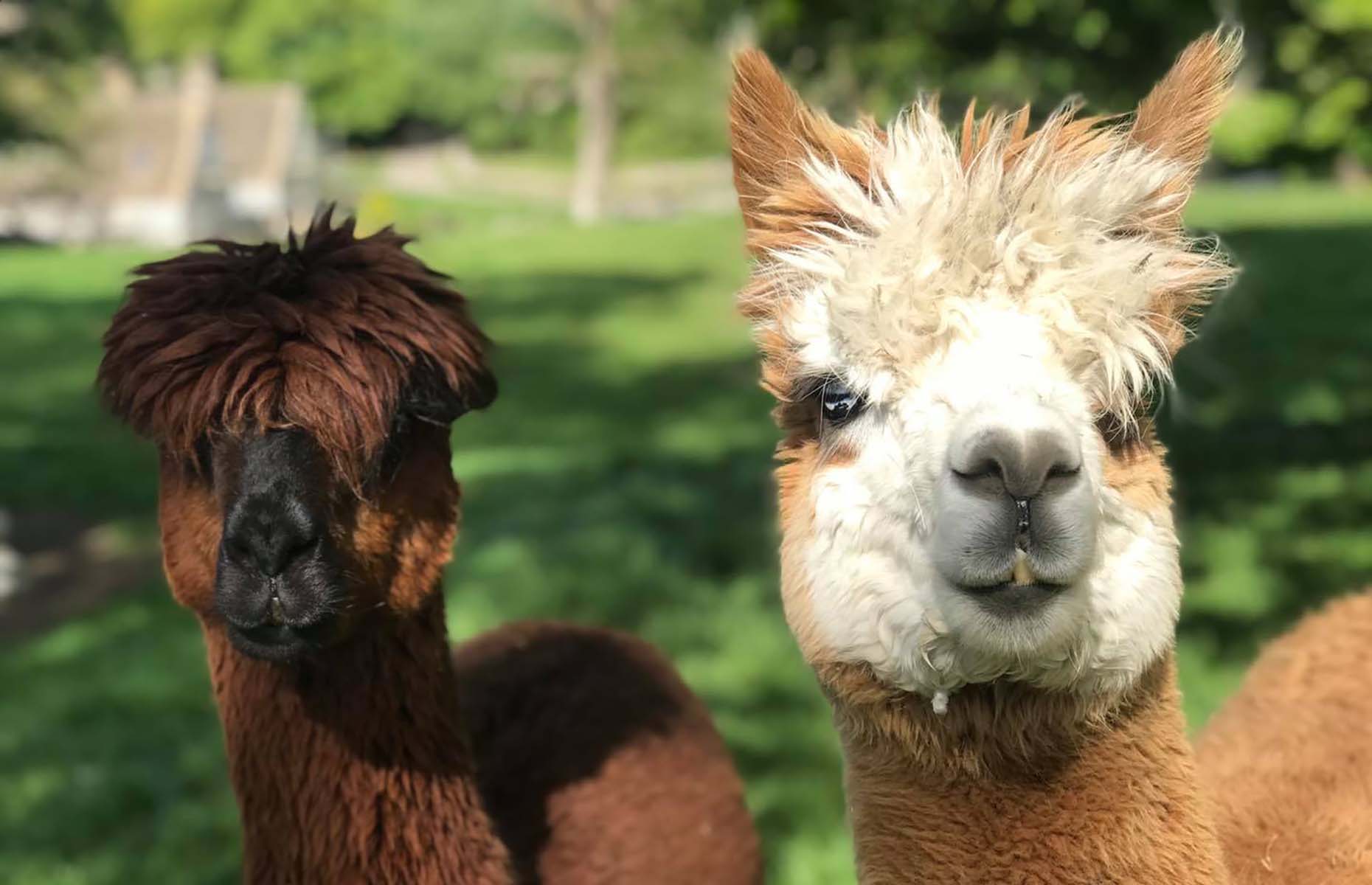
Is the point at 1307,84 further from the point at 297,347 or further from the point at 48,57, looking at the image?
the point at 48,57

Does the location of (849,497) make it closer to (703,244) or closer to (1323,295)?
(1323,295)

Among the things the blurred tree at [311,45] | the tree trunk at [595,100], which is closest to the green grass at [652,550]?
the tree trunk at [595,100]

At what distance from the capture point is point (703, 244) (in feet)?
108

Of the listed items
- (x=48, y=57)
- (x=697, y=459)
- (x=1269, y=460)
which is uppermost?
(x=48, y=57)

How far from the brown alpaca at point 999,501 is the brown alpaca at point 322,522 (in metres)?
0.91

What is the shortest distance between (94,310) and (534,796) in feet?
71.5

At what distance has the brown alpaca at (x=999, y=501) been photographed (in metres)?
1.92

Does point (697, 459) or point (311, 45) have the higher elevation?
point (311, 45)

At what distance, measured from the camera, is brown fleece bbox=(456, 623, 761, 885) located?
3.33 meters

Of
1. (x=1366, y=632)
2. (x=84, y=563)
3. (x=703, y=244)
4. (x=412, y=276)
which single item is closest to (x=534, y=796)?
(x=412, y=276)

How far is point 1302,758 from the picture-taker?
2939 mm

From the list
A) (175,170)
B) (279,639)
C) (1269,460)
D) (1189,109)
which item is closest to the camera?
(1189,109)

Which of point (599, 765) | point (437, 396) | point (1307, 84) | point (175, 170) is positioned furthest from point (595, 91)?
point (437, 396)

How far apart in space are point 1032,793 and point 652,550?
5253 mm
